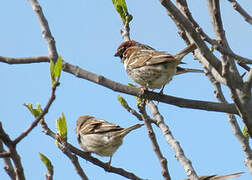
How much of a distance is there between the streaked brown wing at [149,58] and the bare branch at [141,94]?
1810mm

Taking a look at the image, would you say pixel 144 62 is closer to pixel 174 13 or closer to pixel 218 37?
pixel 218 37

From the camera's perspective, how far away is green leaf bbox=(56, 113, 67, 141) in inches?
155

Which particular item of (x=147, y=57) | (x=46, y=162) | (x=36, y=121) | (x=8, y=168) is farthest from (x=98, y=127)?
(x=36, y=121)

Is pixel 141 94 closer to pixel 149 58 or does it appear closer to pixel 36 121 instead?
pixel 36 121

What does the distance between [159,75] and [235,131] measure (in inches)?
72.3

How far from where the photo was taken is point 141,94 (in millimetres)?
4418

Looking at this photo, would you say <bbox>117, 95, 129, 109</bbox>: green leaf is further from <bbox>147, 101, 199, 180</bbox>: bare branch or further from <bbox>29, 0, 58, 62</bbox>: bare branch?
<bbox>29, 0, 58, 62</bbox>: bare branch

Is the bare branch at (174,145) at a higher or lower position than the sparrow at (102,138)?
lower

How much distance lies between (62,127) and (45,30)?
0.83 meters

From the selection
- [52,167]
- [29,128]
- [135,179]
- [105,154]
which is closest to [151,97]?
[135,179]

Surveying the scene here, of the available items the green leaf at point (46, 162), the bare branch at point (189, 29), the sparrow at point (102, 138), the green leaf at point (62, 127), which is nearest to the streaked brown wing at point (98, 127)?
the sparrow at point (102, 138)

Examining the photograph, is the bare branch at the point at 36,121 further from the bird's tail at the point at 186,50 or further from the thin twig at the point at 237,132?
the thin twig at the point at 237,132

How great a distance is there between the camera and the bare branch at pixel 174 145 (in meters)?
4.38

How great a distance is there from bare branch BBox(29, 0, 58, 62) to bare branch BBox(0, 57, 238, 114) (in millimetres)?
161
